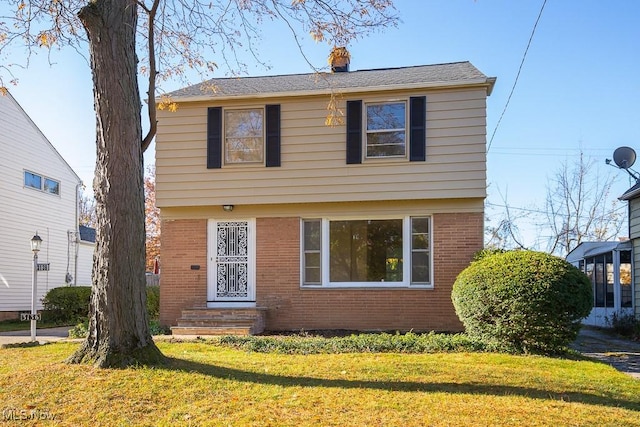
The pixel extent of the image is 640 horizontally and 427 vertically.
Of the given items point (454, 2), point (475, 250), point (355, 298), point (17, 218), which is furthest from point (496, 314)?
point (17, 218)

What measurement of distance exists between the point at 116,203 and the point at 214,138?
5763mm

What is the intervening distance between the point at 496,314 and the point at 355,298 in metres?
3.52

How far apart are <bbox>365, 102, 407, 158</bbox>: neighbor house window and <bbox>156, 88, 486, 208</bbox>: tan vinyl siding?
0.20 metres

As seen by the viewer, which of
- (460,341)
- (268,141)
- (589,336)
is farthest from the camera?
(589,336)

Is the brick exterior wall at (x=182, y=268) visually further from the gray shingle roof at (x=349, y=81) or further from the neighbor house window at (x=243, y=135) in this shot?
the gray shingle roof at (x=349, y=81)

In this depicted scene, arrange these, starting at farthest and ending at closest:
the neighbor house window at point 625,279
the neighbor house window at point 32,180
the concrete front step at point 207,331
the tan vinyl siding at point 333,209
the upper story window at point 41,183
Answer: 1. the upper story window at point 41,183
2. the neighbor house window at point 32,180
3. the neighbor house window at point 625,279
4. the tan vinyl siding at point 333,209
5. the concrete front step at point 207,331

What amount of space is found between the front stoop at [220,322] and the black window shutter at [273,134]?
3.14m

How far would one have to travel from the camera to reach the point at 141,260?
21.8 ft

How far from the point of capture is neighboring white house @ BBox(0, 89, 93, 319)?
55.3 feet

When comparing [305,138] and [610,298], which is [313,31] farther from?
[610,298]

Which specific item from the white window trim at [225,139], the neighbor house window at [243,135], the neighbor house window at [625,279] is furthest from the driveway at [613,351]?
the neighbor house window at [243,135]

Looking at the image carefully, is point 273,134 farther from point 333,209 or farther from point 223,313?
point 223,313

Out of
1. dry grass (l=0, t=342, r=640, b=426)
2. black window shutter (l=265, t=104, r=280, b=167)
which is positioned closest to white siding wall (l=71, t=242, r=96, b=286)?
black window shutter (l=265, t=104, r=280, b=167)

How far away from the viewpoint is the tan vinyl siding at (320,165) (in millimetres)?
11102
